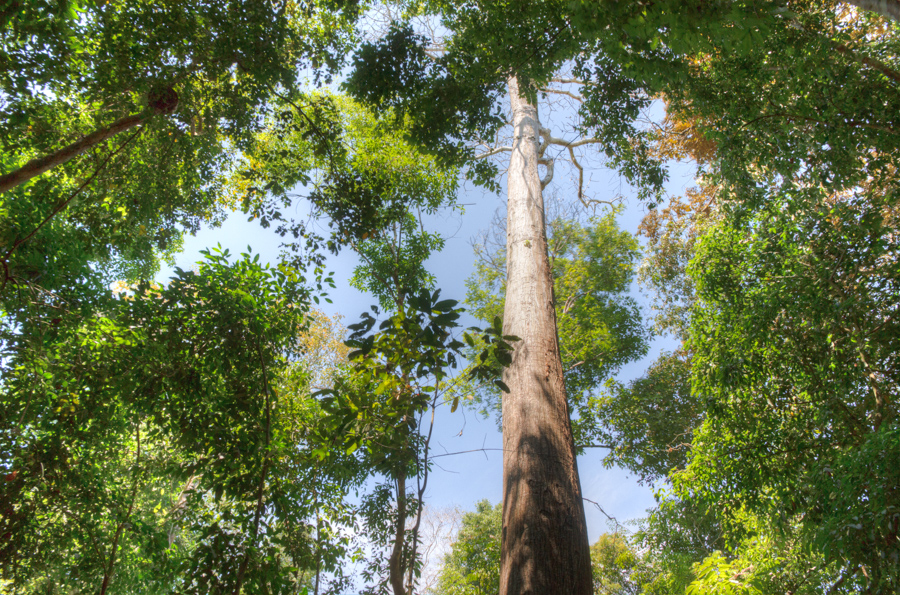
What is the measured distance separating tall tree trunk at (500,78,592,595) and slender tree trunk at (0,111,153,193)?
2929 mm

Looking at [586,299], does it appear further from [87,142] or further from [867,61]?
[87,142]

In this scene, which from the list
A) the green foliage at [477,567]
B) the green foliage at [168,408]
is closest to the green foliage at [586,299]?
the green foliage at [477,567]

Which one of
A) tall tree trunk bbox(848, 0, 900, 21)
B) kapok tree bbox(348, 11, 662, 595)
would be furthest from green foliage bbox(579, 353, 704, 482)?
tall tree trunk bbox(848, 0, 900, 21)

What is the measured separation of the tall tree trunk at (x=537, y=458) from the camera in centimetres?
171

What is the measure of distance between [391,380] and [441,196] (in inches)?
203

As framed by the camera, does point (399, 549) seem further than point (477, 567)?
No

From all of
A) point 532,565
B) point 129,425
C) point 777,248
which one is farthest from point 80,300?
point 777,248

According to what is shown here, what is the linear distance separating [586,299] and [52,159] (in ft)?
25.6

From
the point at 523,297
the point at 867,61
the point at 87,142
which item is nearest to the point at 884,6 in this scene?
the point at 867,61

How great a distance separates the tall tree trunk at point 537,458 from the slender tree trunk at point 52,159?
2929 mm

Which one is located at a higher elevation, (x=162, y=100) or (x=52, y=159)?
(x=162, y=100)

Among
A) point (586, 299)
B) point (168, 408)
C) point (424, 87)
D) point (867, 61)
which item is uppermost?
point (586, 299)

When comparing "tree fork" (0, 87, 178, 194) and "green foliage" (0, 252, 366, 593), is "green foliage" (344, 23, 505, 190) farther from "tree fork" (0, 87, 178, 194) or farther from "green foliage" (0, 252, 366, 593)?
"green foliage" (0, 252, 366, 593)

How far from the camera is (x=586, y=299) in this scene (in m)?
8.32
